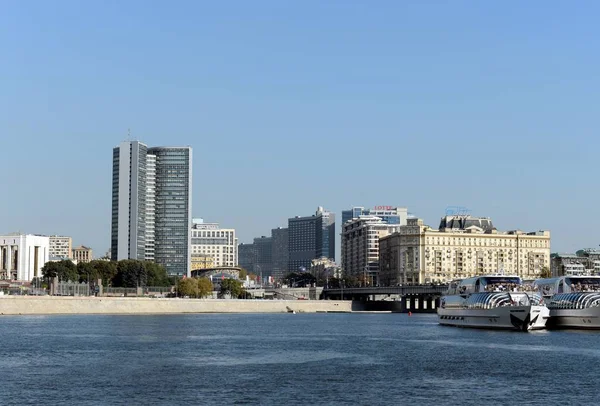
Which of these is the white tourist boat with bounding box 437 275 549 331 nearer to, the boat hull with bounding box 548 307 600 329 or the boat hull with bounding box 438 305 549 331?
the boat hull with bounding box 438 305 549 331

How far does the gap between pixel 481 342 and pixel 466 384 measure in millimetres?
42305

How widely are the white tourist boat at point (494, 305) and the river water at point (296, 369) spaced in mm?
9372

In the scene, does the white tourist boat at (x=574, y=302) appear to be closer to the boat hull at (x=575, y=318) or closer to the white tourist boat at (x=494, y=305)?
the boat hull at (x=575, y=318)

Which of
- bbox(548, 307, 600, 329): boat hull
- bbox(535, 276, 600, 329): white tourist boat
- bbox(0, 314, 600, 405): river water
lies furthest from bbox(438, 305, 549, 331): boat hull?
bbox(0, 314, 600, 405): river water

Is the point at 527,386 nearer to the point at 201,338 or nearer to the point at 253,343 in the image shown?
the point at 253,343

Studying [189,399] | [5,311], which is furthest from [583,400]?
[5,311]

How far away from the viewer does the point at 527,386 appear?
70.4 meters

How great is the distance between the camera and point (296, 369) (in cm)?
8031

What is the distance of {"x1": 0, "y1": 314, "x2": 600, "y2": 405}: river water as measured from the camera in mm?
64125

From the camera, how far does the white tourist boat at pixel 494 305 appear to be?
441 ft

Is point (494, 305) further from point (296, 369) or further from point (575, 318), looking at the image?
point (296, 369)

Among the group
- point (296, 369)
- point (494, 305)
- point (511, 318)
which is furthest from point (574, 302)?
point (296, 369)

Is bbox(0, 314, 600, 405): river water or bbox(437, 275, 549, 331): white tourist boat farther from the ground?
bbox(437, 275, 549, 331): white tourist boat

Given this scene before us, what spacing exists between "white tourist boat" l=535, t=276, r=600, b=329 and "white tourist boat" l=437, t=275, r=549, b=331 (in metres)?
4.10
